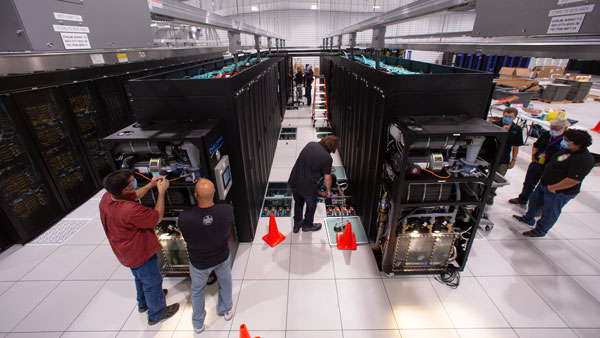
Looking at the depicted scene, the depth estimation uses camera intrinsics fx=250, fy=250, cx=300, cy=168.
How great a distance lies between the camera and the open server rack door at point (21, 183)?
358 centimetres

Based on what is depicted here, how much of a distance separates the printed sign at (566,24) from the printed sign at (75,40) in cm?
281

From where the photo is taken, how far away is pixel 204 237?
2.15m

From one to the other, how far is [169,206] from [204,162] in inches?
28.6

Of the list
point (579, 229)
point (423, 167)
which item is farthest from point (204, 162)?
point (579, 229)

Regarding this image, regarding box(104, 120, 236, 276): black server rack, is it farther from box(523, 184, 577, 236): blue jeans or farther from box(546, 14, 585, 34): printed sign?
box(523, 184, 577, 236): blue jeans

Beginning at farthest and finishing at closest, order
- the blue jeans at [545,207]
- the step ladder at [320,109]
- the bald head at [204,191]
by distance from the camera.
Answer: the step ladder at [320,109] < the blue jeans at [545,207] < the bald head at [204,191]

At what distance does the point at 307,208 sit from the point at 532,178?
A: 13.0ft

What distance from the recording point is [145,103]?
116 inches

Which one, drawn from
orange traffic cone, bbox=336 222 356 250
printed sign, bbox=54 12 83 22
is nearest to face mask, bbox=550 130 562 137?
orange traffic cone, bbox=336 222 356 250

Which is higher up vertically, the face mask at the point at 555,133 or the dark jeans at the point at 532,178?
the face mask at the point at 555,133

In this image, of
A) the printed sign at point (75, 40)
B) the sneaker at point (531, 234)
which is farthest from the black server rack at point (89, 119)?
the sneaker at point (531, 234)

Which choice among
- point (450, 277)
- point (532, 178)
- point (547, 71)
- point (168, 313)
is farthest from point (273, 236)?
point (547, 71)

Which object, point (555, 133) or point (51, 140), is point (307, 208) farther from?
point (51, 140)

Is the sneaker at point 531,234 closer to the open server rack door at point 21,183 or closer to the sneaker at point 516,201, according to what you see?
Answer: the sneaker at point 516,201
